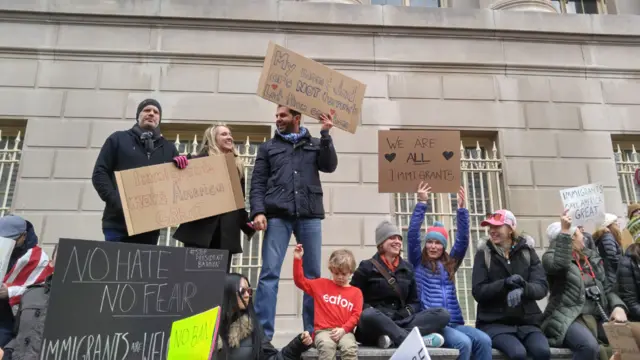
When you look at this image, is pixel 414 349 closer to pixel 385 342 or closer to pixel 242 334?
pixel 385 342

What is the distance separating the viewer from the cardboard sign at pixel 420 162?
19.1 ft

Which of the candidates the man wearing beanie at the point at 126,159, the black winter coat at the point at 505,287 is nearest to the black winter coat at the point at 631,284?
the black winter coat at the point at 505,287

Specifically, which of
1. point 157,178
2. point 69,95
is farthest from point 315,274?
point 69,95

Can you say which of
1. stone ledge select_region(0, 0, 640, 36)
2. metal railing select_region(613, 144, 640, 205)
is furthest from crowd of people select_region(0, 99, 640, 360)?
stone ledge select_region(0, 0, 640, 36)

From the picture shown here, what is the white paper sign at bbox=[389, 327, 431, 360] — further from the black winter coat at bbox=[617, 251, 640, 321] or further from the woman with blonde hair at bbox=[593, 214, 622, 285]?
the woman with blonde hair at bbox=[593, 214, 622, 285]

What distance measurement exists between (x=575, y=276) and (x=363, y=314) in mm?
2383

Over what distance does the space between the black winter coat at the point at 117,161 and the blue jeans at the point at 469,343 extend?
122 inches

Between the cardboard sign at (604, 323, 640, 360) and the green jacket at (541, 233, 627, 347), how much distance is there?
1.01 meters

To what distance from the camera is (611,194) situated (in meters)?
9.02

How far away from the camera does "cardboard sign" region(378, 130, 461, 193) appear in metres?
5.82

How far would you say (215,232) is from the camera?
494 cm

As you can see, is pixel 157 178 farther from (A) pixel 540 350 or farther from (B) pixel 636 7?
(B) pixel 636 7

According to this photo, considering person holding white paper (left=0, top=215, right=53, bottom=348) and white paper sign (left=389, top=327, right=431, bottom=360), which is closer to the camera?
white paper sign (left=389, top=327, right=431, bottom=360)

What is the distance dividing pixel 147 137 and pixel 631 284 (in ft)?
17.0
